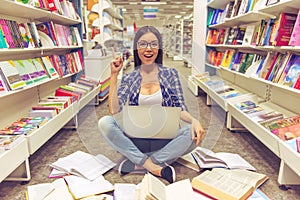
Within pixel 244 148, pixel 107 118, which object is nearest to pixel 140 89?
pixel 107 118

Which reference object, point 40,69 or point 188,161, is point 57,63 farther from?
point 188,161

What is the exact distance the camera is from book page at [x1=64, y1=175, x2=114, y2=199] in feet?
4.31

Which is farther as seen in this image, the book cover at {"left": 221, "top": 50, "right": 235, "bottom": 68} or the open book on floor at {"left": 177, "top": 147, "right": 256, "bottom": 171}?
the book cover at {"left": 221, "top": 50, "right": 235, "bottom": 68}

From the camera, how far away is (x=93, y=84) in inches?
106

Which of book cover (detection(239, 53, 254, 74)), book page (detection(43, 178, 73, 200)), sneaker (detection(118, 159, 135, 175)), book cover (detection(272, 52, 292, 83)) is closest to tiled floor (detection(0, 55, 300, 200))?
sneaker (detection(118, 159, 135, 175))

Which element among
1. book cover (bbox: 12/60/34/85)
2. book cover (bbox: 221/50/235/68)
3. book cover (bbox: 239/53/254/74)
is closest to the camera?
book cover (bbox: 12/60/34/85)

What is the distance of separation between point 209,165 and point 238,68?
1282mm

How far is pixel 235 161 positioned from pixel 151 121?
0.67 m

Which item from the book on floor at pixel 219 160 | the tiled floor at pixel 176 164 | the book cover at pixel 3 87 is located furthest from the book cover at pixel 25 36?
the book on floor at pixel 219 160

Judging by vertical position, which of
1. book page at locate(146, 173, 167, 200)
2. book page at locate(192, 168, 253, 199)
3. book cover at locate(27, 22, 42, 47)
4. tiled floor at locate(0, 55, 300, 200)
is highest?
book cover at locate(27, 22, 42, 47)

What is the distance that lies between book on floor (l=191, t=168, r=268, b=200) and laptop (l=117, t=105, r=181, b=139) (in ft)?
1.04

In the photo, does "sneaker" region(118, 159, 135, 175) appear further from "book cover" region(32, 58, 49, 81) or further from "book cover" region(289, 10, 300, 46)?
"book cover" region(289, 10, 300, 46)

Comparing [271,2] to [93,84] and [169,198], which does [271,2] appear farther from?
[93,84]

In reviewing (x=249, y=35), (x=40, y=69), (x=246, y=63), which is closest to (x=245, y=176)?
(x=246, y=63)
